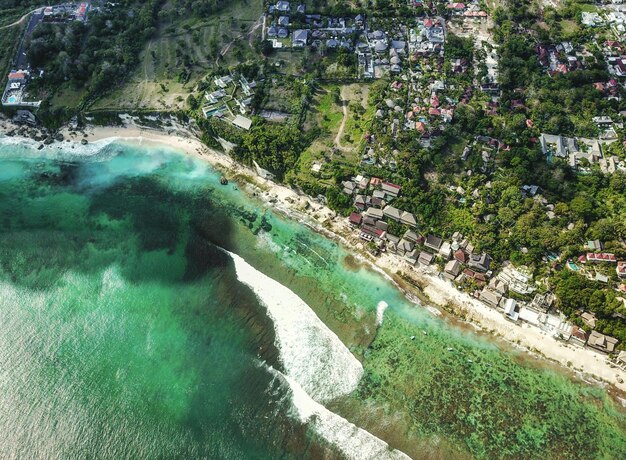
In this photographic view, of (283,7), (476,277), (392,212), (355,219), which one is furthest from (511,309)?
(283,7)

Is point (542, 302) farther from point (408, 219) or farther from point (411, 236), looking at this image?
point (408, 219)

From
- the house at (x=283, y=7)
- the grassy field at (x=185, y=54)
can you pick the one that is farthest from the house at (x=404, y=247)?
the house at (x=283, y=7)

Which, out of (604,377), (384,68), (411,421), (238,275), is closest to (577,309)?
(604,377)

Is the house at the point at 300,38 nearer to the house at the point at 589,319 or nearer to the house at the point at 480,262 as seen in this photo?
the house at the point at 480,262

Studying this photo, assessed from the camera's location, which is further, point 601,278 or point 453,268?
point 453,268

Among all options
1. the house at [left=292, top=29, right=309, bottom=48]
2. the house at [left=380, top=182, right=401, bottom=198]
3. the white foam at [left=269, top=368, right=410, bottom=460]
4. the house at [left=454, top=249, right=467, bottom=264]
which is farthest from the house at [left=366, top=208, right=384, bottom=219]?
the house at [left=292, top=29, right=309, bottom=48]

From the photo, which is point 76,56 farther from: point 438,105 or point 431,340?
point 431,340

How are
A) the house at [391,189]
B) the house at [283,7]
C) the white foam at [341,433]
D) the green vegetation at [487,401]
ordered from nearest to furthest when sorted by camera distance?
the white foam at [341,433] < the green vegetation at [487,401] < the house at [391,189] < the house at [283,7]
